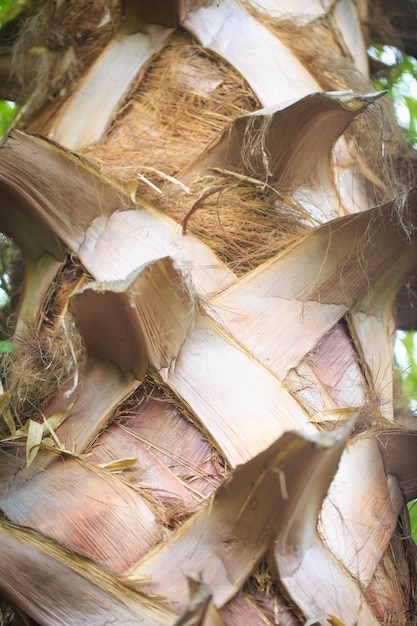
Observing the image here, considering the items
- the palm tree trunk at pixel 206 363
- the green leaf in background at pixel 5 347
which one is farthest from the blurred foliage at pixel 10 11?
the green leaf in background at pixel 5 347

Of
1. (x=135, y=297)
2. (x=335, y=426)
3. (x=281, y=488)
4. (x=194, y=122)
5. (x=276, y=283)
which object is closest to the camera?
(x=281, y=488)

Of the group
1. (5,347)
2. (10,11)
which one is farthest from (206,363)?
(10,11)

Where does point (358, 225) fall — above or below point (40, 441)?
above

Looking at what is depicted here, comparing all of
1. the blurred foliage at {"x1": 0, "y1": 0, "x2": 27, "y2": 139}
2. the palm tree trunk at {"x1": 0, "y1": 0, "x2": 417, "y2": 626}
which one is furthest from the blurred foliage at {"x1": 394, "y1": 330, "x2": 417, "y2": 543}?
the blurred foliage at {"x1": 0, "y1": 0, "x2": 27, "y2": 139}

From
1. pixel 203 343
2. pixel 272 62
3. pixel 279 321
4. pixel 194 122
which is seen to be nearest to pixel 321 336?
pixel 279 321

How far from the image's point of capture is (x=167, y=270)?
3.06 feet

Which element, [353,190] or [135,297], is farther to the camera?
[353,190]

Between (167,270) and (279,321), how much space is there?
0.23 meters

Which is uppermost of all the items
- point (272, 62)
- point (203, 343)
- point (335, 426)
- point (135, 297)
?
point (272, 62)

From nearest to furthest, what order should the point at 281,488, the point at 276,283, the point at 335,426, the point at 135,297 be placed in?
the point at 281,488 < the point at 135,297 < the point at 335,426 < the point at 276,283

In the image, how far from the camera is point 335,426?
1.00 metres

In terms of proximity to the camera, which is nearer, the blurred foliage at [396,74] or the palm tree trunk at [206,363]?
the palm tree trunk at [206,363]

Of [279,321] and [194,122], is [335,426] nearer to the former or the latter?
[279,321]

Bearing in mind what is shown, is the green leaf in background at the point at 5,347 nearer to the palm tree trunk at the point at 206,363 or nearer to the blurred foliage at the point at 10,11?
the palm tree trunk at the point at 206,363
